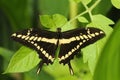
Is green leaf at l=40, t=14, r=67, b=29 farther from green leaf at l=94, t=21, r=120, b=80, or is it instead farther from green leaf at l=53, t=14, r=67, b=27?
green leaf at l=94, t=21, r=120, b=80

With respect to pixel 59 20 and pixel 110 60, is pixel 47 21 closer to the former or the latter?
pixel 59 20

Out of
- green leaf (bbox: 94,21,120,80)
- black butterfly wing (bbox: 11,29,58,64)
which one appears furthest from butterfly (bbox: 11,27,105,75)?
green leaf (bbox: 94,21,120,80)

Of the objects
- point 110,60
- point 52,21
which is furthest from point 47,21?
point 110,60

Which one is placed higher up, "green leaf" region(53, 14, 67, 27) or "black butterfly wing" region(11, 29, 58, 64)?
"green leaf" region(53, 14, 67, 27)

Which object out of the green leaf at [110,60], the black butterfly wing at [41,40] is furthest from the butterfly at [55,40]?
the green leaf at [110,60]

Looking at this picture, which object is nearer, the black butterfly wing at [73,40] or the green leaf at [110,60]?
the green leaf at [110,60]

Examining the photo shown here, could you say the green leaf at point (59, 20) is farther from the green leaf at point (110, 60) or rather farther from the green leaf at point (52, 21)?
the green leaf at point (110, 60)
